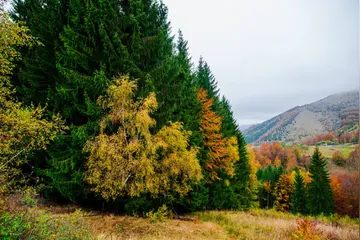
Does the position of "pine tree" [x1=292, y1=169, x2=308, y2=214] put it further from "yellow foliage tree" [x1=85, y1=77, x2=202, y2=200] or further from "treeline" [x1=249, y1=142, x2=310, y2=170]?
"treeline" [x1=249, y1=142, x2=310, y2=170]

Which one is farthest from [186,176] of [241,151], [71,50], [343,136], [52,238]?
[343,136]

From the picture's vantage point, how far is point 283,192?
4594 centimetres

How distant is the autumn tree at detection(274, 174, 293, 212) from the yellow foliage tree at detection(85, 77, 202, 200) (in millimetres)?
44528

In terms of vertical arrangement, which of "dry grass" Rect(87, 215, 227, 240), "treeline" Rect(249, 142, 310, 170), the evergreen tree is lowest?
"treeline" Rect(249, 142, 310, 170)

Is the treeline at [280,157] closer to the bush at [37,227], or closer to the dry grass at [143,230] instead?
the dry grass at [143,230]

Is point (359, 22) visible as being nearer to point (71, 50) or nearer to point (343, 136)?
point (71, 50)

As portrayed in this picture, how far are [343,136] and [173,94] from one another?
167 metres

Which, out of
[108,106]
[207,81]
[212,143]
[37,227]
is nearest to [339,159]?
[207,81]

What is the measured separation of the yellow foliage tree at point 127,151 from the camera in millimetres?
8594

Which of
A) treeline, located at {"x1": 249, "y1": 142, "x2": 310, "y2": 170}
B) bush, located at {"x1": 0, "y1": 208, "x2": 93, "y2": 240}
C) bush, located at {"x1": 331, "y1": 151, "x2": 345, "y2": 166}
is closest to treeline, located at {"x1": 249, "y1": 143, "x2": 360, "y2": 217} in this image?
bush, located at {"x1": 0, "y1": 208, "x2": 93, "y2": 240}

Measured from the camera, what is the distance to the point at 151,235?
25.6 ft

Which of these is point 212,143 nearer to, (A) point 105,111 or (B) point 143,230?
(A) point 105,111

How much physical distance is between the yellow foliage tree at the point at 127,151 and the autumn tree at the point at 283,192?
44528 mm

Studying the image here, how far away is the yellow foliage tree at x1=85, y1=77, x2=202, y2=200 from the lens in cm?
859
